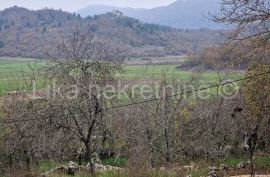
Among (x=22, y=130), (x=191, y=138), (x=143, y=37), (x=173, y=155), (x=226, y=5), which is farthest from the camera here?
(x=143, y=37)

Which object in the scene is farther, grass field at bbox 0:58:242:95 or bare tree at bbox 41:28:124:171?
grass field at bbox 0:58:242:95

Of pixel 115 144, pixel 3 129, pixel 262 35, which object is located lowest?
pixel 115 144

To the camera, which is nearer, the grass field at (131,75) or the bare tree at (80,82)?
the bare tree at (80,82)

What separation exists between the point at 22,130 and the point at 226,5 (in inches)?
639

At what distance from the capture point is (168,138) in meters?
30.2

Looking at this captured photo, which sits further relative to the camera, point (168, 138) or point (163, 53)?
point (163, 53)

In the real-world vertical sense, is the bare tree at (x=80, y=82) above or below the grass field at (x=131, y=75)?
above

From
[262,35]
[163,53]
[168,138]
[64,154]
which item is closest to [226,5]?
[262,35]

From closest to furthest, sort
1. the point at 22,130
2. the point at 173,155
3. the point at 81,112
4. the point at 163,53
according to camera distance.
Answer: the point at 81,112
the point at 22,130
the point at 173,155
the point at 163,53

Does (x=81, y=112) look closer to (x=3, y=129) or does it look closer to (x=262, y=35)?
(x=262, y=35)

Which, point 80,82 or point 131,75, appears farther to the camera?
point 131,75

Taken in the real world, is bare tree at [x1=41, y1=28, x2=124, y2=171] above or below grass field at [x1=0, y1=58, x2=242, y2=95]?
above

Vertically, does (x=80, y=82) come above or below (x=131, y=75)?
above

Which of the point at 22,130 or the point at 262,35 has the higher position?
the point at 262,35
